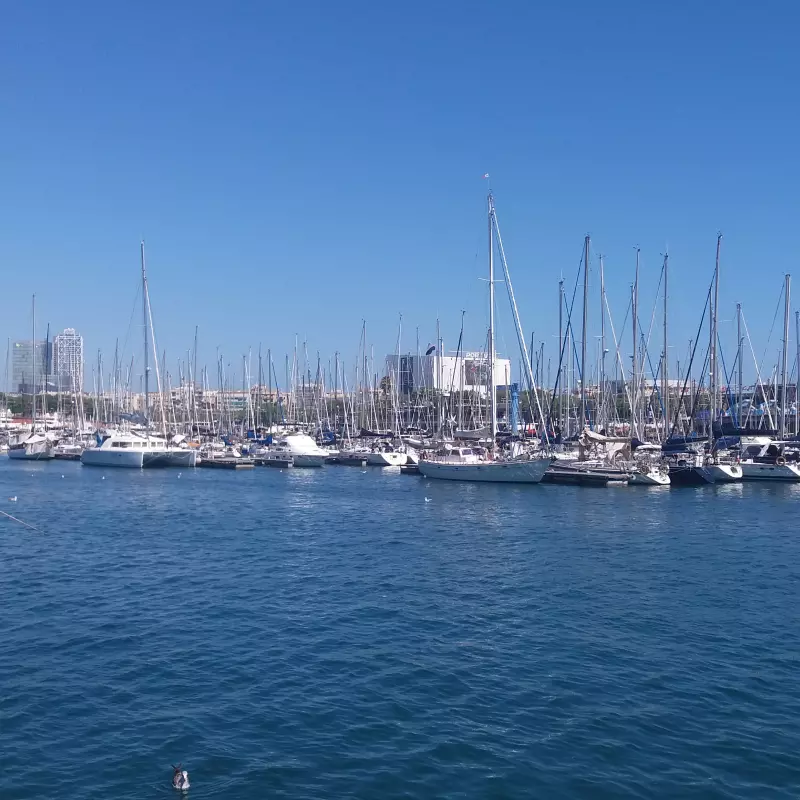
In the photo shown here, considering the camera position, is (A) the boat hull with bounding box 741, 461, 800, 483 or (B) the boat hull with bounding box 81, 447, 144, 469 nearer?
(A) the boat hull with bounding box 741, 461, 800, 483

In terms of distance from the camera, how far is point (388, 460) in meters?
89.2

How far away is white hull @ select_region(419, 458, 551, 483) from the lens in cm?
6238

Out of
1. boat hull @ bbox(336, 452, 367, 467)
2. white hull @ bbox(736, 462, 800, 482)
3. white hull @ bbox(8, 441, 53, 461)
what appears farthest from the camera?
white hull @ bbox(8, 441, 53, 461)

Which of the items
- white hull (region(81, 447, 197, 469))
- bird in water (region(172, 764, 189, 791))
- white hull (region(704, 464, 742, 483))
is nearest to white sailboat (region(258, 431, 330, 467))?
white hull (region(81, 447, 197, 469))

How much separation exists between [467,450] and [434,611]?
1833 inches

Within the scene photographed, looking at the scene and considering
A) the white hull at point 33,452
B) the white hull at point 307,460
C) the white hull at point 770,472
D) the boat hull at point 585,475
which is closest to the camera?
the boat hull at point 585,475

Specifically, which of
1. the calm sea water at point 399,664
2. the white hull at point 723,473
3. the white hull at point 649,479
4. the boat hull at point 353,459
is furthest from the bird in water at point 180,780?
the boat hull at point 353,459

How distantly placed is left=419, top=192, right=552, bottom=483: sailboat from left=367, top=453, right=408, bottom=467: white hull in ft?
60.4

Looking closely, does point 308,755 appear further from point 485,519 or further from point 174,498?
point 174,498

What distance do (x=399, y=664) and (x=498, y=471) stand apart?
45129 millimetres

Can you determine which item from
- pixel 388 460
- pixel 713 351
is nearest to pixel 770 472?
pixel 713 351

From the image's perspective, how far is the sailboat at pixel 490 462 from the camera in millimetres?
62625

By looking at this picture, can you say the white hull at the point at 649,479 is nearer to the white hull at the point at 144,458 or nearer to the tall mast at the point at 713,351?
the tall mast at the point at 713,351

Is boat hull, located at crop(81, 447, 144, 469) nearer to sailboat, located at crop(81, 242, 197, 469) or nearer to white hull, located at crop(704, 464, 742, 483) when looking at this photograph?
sailboat, located at crop(81, 242, 197, 469)
